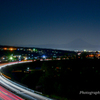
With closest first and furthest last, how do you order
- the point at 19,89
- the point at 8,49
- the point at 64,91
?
the point at 19,89 → the point at 64,91 → the point at 8,49

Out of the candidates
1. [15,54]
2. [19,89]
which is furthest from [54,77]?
[15,54]

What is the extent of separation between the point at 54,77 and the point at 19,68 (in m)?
14.8

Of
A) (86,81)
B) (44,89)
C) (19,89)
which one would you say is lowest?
(44,89)

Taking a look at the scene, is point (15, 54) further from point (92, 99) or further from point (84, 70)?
point (92, 99)

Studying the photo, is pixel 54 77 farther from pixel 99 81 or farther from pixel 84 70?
pixel 99 81

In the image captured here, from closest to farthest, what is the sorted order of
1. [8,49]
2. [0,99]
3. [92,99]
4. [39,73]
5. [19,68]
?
1. [0,99]
2. [92,99]
3. [39,73]
4. [19,68]
5. [8,49]

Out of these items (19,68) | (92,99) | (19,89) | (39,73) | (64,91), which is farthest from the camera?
(19,68)

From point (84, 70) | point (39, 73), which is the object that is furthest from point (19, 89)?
point (39, 73)

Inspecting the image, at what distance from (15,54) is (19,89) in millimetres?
51067

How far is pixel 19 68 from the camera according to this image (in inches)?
1262

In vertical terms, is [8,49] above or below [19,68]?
above

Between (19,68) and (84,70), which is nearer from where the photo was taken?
(84,70)

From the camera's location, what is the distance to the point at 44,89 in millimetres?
17469

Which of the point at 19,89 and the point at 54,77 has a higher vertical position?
the point at 19,89
